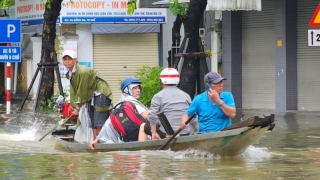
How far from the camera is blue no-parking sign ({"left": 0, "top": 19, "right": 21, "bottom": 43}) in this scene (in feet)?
80.8

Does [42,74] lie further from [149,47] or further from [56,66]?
[149,47]

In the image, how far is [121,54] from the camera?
31.7 m

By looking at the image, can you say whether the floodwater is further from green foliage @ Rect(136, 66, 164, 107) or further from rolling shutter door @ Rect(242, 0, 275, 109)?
rolling shutter door @ Rect(242, 0, 275, 109)

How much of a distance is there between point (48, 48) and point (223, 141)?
14163 mm

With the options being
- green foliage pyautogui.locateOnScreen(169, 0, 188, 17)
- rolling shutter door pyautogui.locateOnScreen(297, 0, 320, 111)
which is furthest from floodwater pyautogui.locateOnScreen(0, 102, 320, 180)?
rolling shutter door pyautogui.locateOnScreen(297, 0, 320, 111)

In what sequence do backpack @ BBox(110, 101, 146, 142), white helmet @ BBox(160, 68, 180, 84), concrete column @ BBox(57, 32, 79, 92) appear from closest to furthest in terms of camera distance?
white helmet @ BBox(160, 68, 180, 84) < backpack @ BBox(110, 101, 146, 142) < concrete column @ BBox(57, 32, 79, 92)

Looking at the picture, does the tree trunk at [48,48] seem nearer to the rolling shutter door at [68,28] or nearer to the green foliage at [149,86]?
the green foliage at [149,86]

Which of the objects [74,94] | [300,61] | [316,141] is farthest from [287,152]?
A: [300,61]

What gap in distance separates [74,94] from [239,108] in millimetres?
11379

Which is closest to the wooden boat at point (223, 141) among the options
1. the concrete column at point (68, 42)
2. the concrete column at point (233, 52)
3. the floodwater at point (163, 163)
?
the floodwater at point (163, 163)

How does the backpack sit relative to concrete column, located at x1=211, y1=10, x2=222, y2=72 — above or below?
below

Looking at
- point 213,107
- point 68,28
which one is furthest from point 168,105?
point 68,28

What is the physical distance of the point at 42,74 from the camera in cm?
2591

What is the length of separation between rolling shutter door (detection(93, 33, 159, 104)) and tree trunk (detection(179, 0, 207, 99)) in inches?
300
